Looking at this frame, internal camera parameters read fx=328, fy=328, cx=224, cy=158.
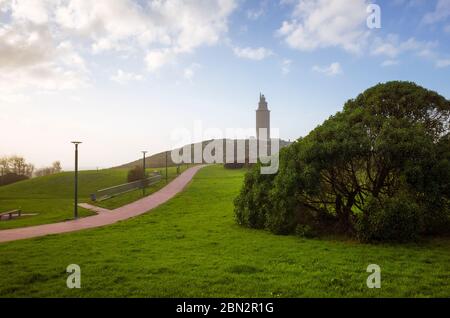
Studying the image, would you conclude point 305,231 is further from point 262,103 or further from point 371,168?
point 262,103

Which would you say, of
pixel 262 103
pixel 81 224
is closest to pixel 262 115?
pixel 262 103

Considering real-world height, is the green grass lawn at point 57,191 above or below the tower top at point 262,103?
below

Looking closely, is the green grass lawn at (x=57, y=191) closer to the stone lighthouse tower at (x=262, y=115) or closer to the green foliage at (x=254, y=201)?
the green foliage at (x=254, y=201)

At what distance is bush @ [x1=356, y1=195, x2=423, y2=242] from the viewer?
10.7 metres

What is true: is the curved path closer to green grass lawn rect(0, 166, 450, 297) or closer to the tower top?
green grass lawn rect(0, 166, 450, 297)

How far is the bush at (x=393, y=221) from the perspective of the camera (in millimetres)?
10703

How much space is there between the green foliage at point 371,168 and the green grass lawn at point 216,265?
1003mm

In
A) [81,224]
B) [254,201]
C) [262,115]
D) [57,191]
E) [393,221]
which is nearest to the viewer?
[393,221]

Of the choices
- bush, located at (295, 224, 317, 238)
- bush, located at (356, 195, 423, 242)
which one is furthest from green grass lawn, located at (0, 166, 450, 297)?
bush, located at (295, 224, 317, 238)

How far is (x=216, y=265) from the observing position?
28.8ft

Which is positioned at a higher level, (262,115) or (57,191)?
(262,115)

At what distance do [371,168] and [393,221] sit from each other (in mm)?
2263

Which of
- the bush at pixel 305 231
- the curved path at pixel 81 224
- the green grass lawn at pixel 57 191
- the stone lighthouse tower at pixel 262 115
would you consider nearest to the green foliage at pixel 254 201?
the bush at pixel 305 231
